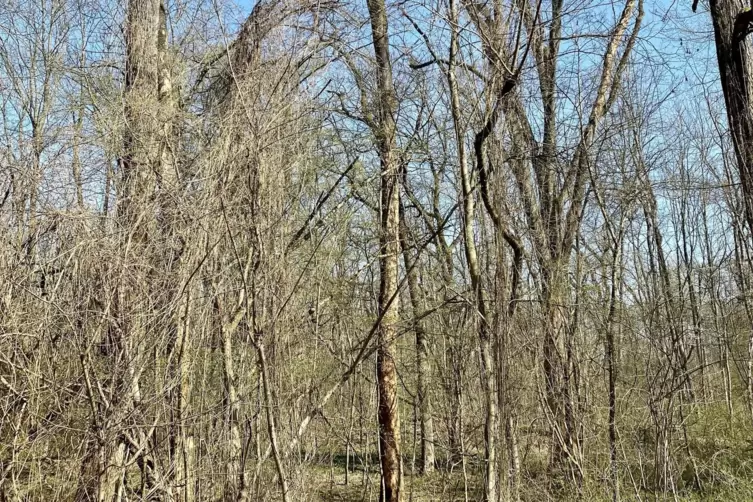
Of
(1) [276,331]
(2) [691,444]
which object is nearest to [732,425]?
(2) [691,444]

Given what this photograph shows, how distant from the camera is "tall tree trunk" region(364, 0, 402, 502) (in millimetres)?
6711

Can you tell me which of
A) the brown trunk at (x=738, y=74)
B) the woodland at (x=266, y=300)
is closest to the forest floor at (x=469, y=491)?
the woodland at (x=266, y=300)

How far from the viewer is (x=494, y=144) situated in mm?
4473

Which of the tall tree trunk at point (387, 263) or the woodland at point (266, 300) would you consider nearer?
the woodland at point (266, 300)

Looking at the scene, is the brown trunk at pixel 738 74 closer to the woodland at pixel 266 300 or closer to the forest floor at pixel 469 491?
the woodland at pixel 266 300

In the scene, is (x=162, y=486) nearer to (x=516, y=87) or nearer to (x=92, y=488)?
(x=92, y=488)

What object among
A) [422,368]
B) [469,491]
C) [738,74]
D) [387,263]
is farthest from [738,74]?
[422,368]

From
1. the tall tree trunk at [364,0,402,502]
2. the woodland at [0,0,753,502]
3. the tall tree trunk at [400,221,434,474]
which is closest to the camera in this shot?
the woodland at [0,0,753,502]

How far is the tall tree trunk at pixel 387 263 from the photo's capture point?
264 inches

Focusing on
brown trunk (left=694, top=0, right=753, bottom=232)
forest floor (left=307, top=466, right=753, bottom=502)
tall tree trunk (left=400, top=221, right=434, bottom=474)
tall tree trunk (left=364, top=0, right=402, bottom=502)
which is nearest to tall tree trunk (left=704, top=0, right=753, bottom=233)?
brown trunk (left=694, top=0, right=753, bottom=232)

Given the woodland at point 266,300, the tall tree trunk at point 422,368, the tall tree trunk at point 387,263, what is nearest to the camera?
the woodland at point 266,300

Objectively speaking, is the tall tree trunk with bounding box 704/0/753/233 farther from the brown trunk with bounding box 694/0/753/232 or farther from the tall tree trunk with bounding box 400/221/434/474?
the tall tree trunk with bounding box 400/221/434/474

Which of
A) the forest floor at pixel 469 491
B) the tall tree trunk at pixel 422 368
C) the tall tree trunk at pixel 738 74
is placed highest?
the tall tree trunk at pixel 738 74

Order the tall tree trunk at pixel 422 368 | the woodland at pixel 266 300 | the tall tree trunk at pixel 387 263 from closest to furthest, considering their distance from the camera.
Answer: the woodland at pixel 266 300 → the tall tree trunk at pixel 387 263 → the tall tree trunk at pixel 422 368
